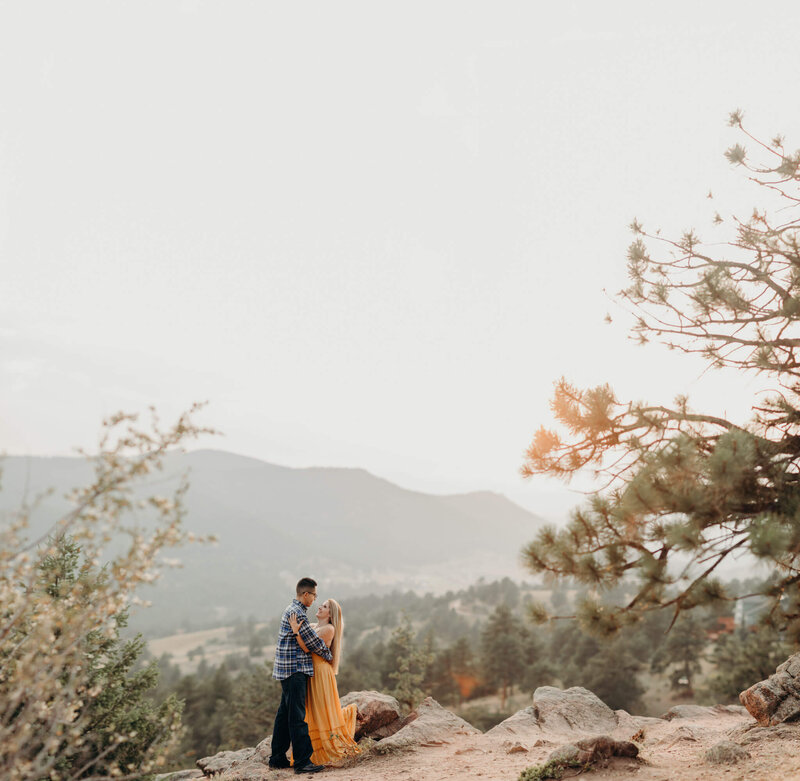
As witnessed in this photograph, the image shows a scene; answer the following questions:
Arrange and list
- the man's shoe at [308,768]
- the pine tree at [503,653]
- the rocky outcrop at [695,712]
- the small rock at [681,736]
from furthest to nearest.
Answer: the pine tree at [503,653] < the rocky outcrop at [695,712] < the small rock at [681,736] < the man's shoe at [308,768]

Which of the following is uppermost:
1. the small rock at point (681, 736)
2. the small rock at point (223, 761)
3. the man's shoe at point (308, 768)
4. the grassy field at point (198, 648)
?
the small rock at point (681, 736)

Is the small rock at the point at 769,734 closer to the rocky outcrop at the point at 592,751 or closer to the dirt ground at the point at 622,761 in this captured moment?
the dirt ground at the point at 622,761

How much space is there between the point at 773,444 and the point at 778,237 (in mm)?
2840

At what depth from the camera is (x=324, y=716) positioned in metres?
7.82

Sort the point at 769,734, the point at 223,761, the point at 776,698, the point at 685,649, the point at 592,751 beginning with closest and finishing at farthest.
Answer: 1. the point at 592,751
2. the point at 769,734
3. the point at 776,698
4. the point at 223,761
5. the point at 685,649

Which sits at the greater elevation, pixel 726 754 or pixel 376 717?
pixel 726 754

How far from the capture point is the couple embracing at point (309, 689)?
7.32 m

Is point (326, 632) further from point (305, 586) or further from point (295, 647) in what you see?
point (305, 586)

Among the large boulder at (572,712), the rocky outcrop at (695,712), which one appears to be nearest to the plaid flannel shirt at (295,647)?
the large boulder at (572,712)

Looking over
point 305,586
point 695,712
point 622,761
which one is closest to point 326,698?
point 305,586

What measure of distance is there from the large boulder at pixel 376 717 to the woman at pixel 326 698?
1436mm

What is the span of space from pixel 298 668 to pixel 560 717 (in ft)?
22.2

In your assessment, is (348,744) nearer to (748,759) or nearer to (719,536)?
(748,759)

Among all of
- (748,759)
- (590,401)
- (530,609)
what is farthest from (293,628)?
(748,759)
